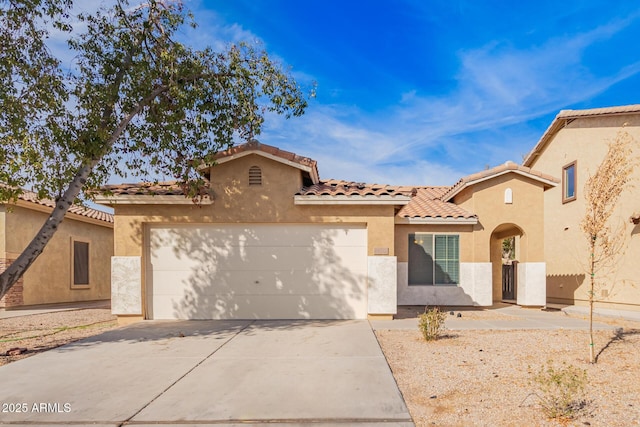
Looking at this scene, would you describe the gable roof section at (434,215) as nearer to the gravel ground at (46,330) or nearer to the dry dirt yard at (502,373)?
the dry dirt yard at (502,373)

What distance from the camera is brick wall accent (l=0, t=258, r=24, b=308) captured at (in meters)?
14.0

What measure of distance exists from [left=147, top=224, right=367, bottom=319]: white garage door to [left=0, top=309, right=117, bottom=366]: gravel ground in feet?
5.75

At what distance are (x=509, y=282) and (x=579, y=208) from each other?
171 inches

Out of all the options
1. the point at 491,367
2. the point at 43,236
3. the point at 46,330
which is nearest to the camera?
the point at 491,367

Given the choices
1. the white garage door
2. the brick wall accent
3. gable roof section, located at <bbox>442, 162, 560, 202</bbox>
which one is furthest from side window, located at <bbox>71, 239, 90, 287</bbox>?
gable roof section, located at <bbox>442, 162, 560, 202</bbox>

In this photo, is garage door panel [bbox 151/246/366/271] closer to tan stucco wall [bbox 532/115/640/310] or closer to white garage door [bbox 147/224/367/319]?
white garage door [bbox 147/224/367/319]

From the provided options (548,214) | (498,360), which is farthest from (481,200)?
(498,360)

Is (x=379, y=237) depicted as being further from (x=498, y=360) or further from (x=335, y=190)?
(x=498, y=360)

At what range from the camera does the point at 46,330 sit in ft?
33.2

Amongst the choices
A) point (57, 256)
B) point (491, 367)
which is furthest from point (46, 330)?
point (491, 367)

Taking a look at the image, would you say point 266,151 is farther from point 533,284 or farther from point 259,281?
point 533,284

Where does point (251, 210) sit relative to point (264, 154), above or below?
below

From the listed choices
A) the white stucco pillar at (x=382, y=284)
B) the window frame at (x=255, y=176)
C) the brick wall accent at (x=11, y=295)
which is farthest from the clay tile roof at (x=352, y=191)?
the brick wall accent at (x=11, y=295)

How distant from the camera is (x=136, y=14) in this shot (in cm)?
926
